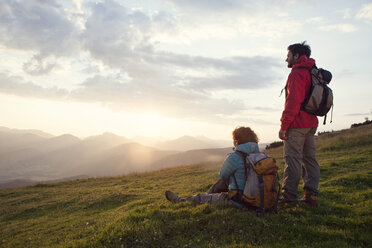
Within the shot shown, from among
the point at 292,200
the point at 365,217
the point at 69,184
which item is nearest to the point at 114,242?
the point at 292,200

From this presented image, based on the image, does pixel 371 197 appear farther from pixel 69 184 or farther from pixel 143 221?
pixel 69 184

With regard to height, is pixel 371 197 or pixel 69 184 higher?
pixel 371 197

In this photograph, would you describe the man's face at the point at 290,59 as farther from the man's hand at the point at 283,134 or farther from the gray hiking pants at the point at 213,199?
the gray hiking pants at the point at 213,199

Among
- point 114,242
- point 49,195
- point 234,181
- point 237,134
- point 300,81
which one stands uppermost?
point 300,81

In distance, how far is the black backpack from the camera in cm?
Answer: 675

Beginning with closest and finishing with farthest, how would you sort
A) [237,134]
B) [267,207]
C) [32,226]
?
[267,207], [237,134], [32,226]

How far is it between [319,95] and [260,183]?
122 inches

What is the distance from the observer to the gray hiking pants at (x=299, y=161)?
22.5 feet

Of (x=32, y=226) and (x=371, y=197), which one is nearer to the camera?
(x=371, y=197)

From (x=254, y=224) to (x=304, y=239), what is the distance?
3.77 ft

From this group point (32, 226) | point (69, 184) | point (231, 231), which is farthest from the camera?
point (69, 184)

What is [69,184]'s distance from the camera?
25297 mm

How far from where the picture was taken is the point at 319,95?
6.73 meters

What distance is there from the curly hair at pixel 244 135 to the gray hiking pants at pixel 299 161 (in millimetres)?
1042
